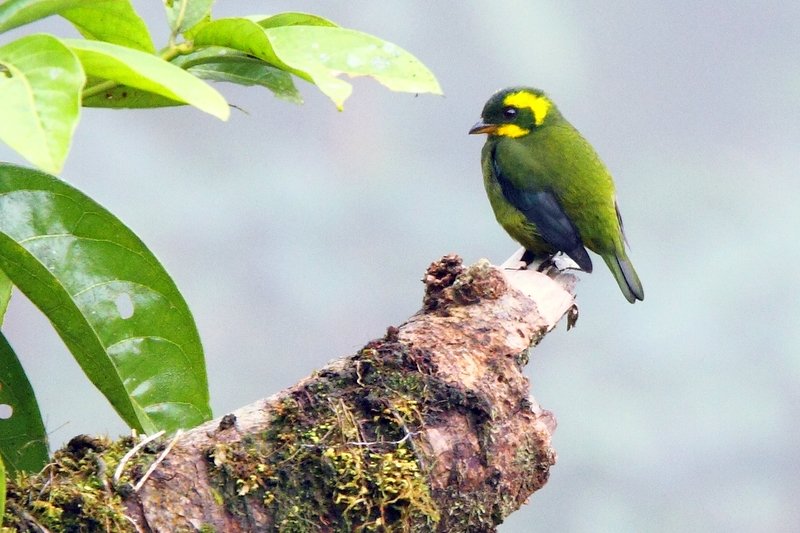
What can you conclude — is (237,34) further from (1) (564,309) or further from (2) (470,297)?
(1) (564,309)

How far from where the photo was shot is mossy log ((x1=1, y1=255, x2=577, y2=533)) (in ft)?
4.07

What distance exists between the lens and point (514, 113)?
155 inches

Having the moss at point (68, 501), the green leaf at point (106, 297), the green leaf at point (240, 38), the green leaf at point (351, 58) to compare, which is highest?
the green leaf at point (240, 38)

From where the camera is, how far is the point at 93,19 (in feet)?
4.21

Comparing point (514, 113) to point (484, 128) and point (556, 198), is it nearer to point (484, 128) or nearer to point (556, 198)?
point (484, 128)

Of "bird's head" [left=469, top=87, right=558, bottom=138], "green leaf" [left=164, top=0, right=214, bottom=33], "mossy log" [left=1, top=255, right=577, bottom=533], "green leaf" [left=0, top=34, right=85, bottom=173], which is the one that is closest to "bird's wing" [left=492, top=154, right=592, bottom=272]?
"bird's head" [left=469, top=87, right=558, bottom=138]

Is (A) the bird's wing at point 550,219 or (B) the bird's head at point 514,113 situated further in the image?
(B) the bird's head at point 514,113

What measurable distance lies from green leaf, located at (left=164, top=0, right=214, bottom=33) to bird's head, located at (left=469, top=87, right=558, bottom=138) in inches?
105

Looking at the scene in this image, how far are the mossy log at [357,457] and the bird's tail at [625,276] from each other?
5.99ft

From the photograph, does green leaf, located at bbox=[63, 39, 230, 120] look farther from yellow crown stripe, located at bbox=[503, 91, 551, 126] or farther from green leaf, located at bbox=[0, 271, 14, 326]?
yellow crown stripe, located at bbox=[503, 91, 551, 126]

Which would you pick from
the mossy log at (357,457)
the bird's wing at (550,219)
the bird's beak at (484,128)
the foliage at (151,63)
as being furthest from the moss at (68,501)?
the bird's beak at (484,128)

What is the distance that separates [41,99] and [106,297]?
630 millimetres

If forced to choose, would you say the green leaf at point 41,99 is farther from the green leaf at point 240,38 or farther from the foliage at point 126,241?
the green leaf at point 240,38

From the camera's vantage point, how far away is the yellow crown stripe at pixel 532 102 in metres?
3.94
